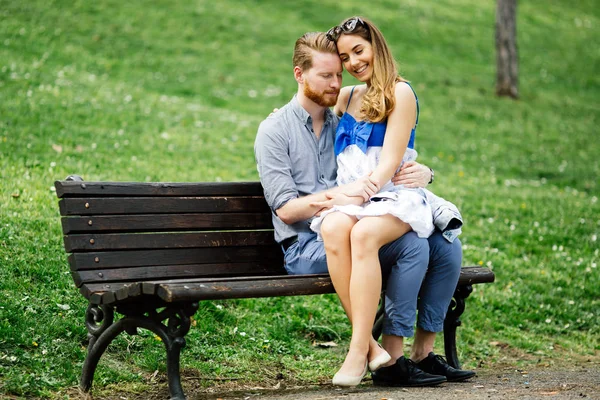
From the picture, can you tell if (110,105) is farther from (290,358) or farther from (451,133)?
(290,358)

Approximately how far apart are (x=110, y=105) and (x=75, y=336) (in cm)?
689

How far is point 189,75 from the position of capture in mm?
14711

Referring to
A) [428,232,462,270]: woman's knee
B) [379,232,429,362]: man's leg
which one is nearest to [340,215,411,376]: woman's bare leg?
[379,232,429,362]: man's leg

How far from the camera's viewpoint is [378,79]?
4.40 m

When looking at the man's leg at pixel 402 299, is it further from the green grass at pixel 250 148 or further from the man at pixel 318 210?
the green grass at pixel 250 148

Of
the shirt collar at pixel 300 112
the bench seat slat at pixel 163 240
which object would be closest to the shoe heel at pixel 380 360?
the bench seat slat at pixel 163 240

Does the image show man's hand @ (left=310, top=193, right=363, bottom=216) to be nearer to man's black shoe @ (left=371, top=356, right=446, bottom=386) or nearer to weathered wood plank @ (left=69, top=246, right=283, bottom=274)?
weathered wood plank @ (left=69, top=246, right=283, bottom=274)

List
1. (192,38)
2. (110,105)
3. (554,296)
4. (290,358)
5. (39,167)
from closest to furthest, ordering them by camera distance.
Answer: (290,358)
(554,296)
(39,167)
(110,105)
(192,38)

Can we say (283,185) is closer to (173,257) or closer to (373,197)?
(373,197)

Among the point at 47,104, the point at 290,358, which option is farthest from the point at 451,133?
the point at 290,358

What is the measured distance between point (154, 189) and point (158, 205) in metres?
0.09

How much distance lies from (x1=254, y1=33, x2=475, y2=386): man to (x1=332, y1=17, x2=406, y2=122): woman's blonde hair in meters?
0.20

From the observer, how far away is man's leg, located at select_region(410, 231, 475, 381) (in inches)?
169

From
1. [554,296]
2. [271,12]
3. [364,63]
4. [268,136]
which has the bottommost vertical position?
[554,296]
